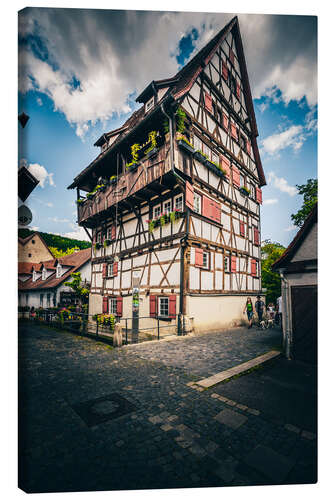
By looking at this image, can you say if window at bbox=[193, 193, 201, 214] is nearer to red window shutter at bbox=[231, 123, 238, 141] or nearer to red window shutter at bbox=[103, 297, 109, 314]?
red window shutter at bbox=[231, 123, 238, 141]

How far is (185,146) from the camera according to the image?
9.95 metres

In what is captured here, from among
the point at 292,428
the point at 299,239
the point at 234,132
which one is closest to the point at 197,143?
the point at 234,132

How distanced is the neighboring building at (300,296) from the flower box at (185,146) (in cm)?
679

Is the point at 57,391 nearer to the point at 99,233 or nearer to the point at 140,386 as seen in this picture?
the point at 140,386

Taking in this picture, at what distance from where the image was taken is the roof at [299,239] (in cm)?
427

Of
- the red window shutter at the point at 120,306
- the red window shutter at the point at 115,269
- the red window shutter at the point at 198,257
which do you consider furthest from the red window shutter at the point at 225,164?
the red window shutter at the point at 120,306

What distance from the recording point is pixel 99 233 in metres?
17.3

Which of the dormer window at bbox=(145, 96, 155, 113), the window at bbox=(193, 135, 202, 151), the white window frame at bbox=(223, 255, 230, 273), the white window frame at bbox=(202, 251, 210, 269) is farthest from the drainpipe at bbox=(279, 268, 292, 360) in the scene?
the dormer window at bbox=(145, 96, 155, 113)

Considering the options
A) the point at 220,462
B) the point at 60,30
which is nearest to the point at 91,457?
the point at 220,462

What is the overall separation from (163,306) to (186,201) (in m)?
5.19

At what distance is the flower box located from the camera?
383 inches

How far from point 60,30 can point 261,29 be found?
260cm

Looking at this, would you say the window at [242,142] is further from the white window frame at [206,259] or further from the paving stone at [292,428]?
the paving stone at [292,428]

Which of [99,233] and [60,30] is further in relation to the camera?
[99,233]
